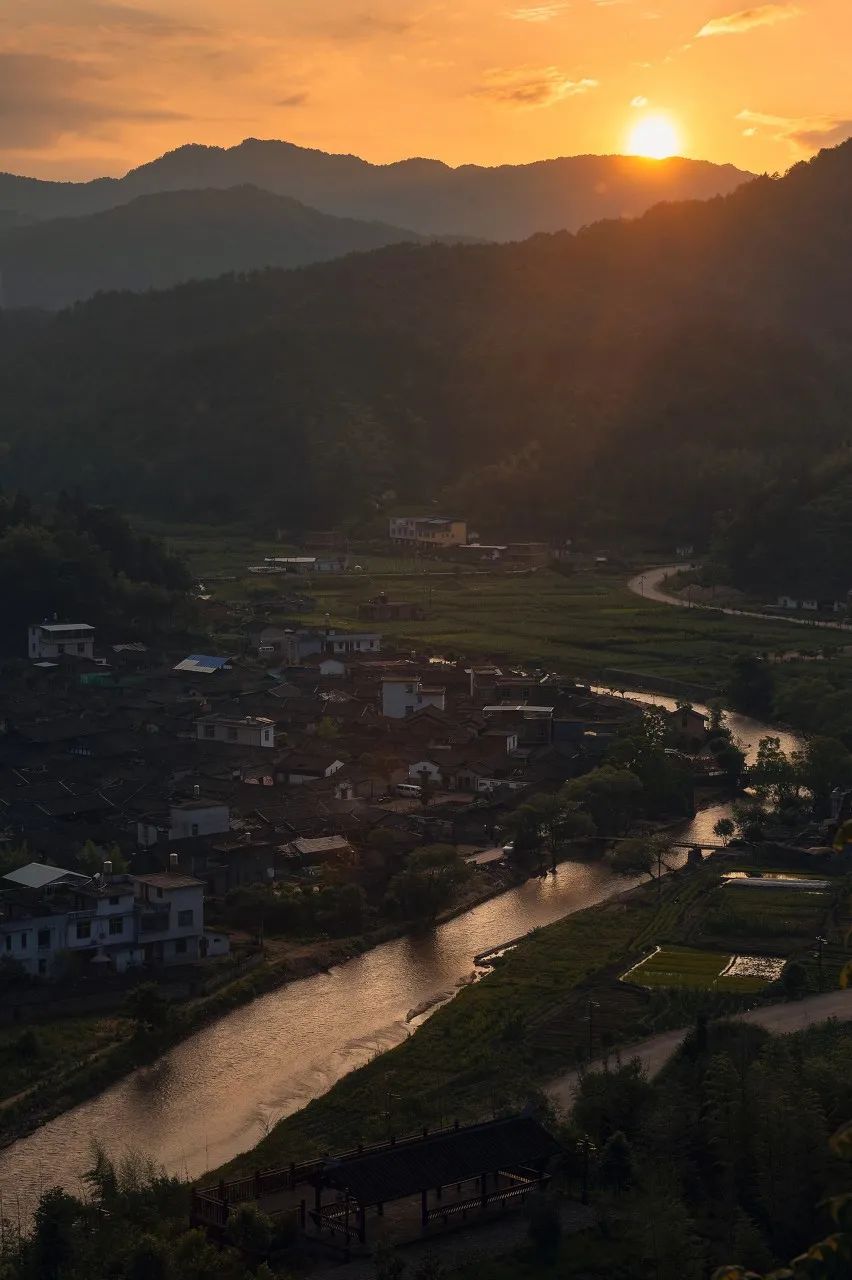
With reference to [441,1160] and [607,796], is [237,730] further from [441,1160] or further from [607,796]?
[441,1160]

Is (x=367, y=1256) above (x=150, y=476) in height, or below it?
below

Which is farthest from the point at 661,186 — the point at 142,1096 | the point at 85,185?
the point at 142,1096

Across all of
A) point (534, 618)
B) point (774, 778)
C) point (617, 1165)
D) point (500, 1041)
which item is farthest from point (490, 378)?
point (617, 1165)

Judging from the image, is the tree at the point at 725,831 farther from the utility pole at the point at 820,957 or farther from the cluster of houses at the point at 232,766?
the utility pole at the point at 820,957

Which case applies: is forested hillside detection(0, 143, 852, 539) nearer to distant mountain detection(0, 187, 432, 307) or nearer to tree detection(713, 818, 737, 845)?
tree detection(713, 818, 737, 845)

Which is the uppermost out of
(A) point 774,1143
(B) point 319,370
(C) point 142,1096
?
(B) point 319,370

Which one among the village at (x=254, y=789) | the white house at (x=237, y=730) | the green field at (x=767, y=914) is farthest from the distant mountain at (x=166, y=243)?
the green field at (x=767, y=914)

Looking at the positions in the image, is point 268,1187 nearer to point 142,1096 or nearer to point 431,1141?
point 431,1141
